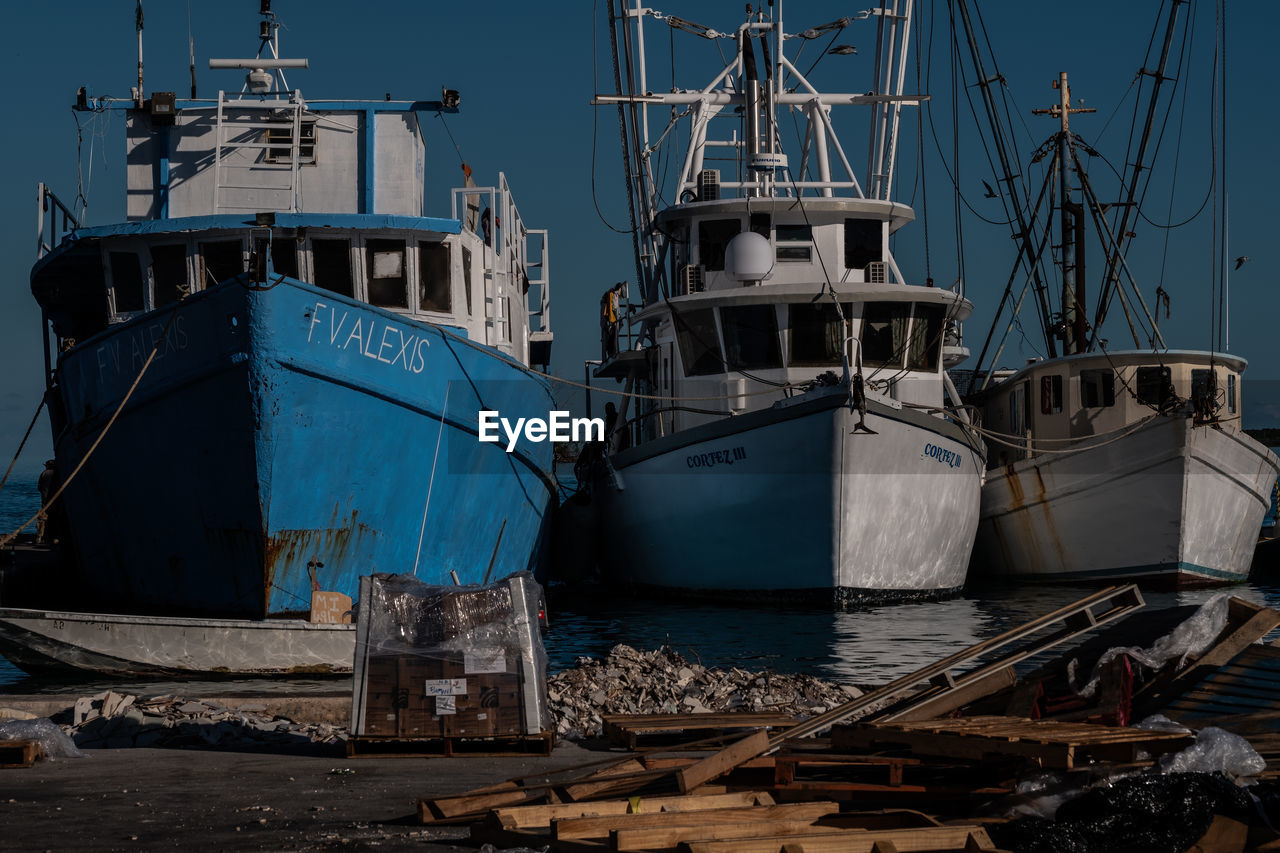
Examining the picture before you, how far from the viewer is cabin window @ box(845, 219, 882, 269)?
22.4 meters

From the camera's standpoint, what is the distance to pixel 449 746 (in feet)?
27.8

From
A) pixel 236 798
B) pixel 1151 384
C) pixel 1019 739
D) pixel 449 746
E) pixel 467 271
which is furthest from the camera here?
pixel 1151 384

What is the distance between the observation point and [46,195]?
17.8 meters

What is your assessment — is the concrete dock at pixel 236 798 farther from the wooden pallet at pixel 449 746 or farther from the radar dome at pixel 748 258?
the radar dome at pixel 748 258

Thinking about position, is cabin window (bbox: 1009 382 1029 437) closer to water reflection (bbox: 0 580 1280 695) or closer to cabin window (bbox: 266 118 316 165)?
water reflection (bbox: 0 580 1280 695)

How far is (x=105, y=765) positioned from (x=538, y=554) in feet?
38.6

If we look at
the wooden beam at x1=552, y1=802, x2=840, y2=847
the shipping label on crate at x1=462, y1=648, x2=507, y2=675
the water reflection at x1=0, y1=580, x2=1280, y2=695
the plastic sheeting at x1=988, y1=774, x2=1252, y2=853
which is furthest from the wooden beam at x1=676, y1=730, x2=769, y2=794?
the water reflection at x1=0, y1=580, x2=1280, y2=695

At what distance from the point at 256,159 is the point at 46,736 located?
10.8 meters

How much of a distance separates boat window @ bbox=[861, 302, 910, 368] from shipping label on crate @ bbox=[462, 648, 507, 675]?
12.6m

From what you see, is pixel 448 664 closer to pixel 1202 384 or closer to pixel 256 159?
pixel 256 159

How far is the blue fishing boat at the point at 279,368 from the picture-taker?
13.6 metres

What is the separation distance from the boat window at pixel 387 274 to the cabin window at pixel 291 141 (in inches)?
93.5

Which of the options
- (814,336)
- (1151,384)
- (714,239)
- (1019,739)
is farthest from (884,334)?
(1019,739)

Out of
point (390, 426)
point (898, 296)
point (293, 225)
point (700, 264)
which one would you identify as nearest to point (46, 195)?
point (293, 225)
